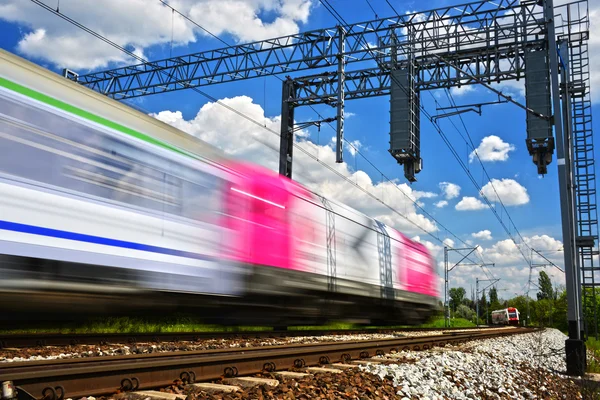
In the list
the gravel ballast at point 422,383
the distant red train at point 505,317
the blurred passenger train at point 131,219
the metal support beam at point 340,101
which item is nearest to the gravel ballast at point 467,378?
the gravel ballast at point 422,383

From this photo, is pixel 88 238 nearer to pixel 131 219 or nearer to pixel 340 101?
pixel 131 219

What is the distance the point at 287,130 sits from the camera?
931 inches

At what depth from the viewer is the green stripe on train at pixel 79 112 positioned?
7461mm

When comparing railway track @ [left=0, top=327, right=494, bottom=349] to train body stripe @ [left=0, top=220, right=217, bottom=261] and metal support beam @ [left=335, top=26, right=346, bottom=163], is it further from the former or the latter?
metal support beam @ [left=335, top=26, right=346, bottom=163]

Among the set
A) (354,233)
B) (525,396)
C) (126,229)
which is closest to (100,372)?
(126,229)

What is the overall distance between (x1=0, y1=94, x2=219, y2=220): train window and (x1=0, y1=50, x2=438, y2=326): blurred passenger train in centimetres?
2

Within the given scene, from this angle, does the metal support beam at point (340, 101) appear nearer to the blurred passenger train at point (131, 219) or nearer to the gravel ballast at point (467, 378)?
the blurred passenger train at point (131, 219)

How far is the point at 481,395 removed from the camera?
23.4 feet

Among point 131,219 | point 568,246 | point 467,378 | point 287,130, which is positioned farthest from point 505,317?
point 131,219

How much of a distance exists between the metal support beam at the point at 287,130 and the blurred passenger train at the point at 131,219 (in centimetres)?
799

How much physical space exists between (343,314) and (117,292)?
9524mm

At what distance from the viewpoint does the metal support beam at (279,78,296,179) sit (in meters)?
22.8

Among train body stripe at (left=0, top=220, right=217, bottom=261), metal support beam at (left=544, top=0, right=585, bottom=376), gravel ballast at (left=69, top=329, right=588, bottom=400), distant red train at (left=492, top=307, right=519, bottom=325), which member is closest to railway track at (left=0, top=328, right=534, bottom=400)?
gravel ballast at (left=69, top=329, right=588, bottom=400)

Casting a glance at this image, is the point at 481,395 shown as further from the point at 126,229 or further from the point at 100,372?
the point at 126,229
